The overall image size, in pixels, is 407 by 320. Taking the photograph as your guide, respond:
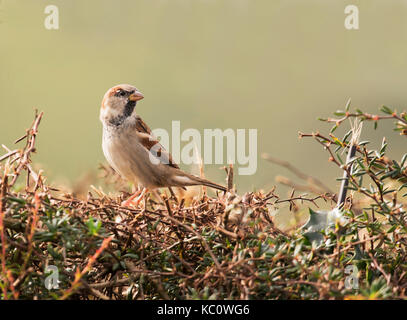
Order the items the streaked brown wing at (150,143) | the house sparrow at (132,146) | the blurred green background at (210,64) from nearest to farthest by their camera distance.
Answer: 1. the house sparrow at (132,146)
2. the streaked brown wing at (150,143)
3. the blurred green background at (210,64)

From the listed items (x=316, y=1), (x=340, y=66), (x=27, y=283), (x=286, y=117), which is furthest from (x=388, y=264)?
(x=316, y=1)

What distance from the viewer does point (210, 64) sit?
14.2 m

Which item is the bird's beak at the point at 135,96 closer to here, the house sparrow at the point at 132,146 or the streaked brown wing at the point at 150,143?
the house sparrow at the point at 132,146

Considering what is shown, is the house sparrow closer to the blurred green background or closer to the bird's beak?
the bird's beak

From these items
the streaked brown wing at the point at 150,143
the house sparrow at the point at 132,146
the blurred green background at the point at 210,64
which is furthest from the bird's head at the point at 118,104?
the blurred green background at the point at 210,64

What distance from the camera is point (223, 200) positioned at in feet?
5.50

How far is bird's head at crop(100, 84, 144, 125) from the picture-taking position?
3479 millimetres

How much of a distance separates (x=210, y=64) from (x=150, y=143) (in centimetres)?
1099

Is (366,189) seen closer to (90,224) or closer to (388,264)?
(388,264)

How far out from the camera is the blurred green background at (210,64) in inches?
395

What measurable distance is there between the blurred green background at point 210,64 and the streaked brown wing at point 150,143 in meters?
2.89

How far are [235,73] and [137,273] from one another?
13.6 meters

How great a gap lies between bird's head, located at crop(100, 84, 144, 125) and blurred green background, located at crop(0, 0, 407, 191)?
3.16 meters

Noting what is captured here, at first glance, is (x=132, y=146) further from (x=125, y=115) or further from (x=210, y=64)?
(x=210, y=64)
